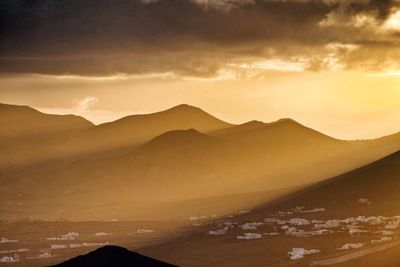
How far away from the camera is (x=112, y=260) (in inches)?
3504

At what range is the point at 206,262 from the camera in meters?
159

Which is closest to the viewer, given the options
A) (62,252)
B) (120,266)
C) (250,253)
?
(120,266)

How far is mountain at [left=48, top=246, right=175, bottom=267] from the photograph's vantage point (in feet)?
290

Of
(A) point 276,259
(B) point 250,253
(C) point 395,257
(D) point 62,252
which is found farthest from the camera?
(D) point 62,252

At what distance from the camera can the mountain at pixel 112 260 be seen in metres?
88.4

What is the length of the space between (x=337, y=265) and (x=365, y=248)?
66.0ft

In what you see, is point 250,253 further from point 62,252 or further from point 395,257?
point 62,252

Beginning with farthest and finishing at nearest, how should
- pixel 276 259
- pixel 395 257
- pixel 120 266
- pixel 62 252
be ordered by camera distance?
pixel 62 252 → pixel 276 259 → pixel 395 257 → pixel 120 266

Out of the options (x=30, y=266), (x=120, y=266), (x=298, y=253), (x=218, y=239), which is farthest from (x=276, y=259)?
(x=120, y=266)

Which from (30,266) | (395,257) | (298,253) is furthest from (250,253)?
(30,266)

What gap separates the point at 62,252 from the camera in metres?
190

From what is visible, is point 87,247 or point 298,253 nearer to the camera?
point 298,253

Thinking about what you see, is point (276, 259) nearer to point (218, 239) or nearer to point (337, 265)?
point (337, 265)

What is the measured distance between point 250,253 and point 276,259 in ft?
36.6
